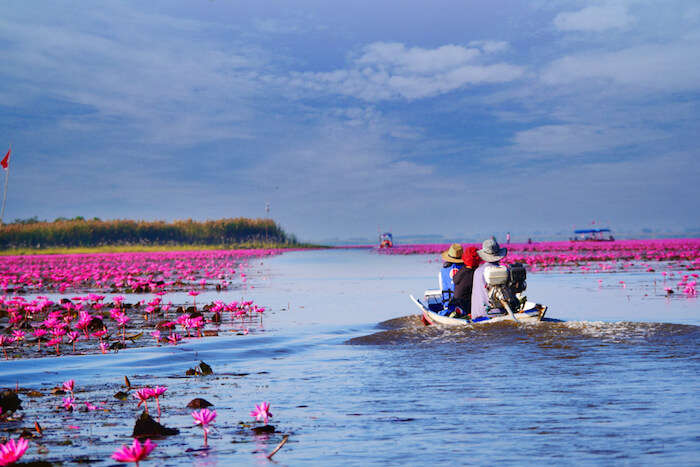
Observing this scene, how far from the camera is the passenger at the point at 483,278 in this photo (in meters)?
10.0

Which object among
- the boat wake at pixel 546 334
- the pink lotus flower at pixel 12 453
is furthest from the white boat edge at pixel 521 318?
the pink lotus flower at pixel 12 453

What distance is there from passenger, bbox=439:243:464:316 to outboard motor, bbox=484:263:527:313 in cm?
110

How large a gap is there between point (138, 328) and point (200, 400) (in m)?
6.45

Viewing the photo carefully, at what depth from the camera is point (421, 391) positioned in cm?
585

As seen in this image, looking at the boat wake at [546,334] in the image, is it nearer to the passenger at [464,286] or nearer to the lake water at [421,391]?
the lake water at [421,391]

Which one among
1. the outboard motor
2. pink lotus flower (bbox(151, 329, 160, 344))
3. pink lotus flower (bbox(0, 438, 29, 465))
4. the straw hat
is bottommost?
pink lotus flower (bbox(151, 329, 160, 344))

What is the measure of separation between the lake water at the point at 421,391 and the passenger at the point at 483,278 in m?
0.47

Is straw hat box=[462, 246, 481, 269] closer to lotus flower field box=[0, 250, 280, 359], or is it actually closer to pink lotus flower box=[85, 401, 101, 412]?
lotus flower field box=[0, 250, 280, 359]

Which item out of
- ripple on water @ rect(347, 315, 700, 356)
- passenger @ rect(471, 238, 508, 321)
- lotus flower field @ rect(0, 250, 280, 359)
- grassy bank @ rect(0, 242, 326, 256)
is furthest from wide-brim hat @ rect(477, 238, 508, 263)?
grassy bank @ rect(0, 242, 326, 256)

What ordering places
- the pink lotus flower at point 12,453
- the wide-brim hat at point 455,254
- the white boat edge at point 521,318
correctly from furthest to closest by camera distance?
the wide-brim hat at point 455,254 < the white boat edge at point 521,318 < the pink lotus flower at point 12,453

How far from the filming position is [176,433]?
4508 mm

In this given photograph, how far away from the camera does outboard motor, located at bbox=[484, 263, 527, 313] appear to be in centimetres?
968

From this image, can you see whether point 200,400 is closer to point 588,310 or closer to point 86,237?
point 588,310

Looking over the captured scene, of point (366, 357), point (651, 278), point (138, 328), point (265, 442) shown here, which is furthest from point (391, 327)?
point (651, 278)
